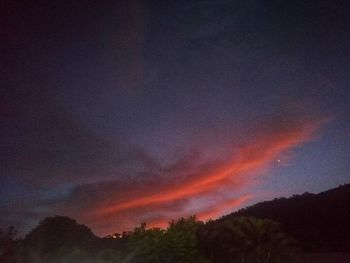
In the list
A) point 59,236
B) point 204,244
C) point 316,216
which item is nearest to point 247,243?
point 204,244

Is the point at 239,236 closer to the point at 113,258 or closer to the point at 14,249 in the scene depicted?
the point at 113,258

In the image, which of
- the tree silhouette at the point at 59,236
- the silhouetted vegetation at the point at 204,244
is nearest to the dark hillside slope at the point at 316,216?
the silhouetted vegetation at the point at 204,244

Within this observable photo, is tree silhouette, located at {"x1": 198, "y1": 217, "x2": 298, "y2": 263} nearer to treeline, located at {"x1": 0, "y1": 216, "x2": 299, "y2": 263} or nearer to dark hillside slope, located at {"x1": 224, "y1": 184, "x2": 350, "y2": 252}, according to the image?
treeline, located at {"x1": 0, "y1": 216, "x2": 299, "y2": 263}

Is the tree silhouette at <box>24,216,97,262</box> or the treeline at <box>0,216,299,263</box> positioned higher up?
the tree silhouette at <box>24,216,97,262</box>

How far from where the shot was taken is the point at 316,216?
198ft

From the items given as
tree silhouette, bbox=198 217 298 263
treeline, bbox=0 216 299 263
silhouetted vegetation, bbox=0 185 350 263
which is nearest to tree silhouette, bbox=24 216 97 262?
silhouetted vegetation, bbox=0 185 350 263

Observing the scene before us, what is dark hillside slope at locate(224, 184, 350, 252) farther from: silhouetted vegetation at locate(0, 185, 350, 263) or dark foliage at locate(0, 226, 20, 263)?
dark foliage at locate(0, 226, 20, 263)

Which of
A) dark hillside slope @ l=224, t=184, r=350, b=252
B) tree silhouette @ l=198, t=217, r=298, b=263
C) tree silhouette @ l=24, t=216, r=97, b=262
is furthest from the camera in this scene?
tree silhouette @ l=24, t=216, r=97, b=262

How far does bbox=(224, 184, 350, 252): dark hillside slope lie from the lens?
56.0 metres

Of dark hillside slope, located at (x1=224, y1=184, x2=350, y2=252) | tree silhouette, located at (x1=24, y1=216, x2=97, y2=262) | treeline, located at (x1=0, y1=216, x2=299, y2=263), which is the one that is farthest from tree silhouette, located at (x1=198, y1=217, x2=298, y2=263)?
tree silhouette, located at (x1=24, y1=216, x2=97, y2=262)

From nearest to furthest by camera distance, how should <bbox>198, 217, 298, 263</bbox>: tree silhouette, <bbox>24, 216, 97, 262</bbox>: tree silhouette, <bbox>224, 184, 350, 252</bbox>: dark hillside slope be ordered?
1. <bbox>198, 217, 298, 263</bbox>: tree silhouette
2. <bbox>224, 184, 350, 252</bbox>: dark hillside slope
3. <bbox>24, 216, 97, 262</bbox>: tree silhouette

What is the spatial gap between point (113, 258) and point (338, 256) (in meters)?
20.4

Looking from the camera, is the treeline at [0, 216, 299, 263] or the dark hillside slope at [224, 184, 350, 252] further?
the dark hillside slope at [224, 184, 350, 252]

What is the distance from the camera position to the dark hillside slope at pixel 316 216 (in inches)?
2203
